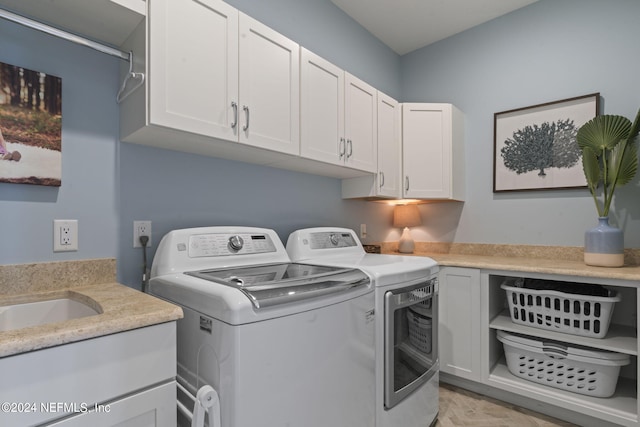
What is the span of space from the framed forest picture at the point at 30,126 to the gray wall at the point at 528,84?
8.99 feet

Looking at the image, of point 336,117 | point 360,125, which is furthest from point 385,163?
point 336,117

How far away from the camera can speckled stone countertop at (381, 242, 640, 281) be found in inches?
70.4

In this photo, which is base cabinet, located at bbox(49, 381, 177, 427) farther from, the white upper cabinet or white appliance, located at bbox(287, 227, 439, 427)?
the white upper cabinet

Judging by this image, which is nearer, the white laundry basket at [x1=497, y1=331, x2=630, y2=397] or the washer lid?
the washer lid

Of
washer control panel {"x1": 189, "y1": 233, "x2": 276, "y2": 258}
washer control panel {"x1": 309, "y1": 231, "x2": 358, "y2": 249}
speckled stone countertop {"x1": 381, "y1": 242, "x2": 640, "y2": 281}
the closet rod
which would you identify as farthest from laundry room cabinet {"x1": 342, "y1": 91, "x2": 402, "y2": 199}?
the closet rod

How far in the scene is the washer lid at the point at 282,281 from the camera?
1062 mm

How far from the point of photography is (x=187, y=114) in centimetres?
130

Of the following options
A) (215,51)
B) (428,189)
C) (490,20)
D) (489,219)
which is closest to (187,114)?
(215,51)

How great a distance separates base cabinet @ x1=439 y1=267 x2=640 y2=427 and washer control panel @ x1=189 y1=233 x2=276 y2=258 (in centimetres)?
131

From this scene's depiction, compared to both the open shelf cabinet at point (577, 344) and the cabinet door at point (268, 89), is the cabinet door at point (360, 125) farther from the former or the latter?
the open shelf cabinet at point (577, 344)

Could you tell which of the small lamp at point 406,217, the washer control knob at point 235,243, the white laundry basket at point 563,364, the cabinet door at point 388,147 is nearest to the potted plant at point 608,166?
the white laundry basket at point 563,364

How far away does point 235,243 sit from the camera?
163 centimetres

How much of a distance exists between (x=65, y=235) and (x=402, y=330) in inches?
60.2

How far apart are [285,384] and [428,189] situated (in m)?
2.01
